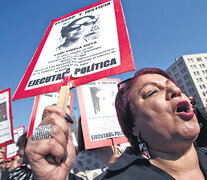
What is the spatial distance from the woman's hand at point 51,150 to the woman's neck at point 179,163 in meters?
0.80

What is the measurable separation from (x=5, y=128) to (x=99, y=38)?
2.72m

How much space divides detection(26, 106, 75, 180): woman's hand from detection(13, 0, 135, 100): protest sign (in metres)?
0.54

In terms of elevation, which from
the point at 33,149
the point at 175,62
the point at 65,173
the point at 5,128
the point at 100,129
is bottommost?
the point at 65,173

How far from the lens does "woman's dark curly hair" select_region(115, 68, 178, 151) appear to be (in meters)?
1.62

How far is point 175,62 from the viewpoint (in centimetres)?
6744

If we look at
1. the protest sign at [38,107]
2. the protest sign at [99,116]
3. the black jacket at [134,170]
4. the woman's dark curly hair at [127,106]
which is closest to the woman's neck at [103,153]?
the protest sign at [99,116]

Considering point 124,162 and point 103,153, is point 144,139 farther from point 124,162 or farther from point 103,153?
point 103,153

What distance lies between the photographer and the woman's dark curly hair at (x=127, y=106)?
1.62 metres

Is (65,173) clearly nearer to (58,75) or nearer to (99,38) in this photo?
(58,75)

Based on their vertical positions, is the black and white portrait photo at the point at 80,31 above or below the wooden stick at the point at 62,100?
above

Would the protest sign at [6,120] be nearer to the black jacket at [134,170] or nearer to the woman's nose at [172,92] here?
the black jacket at [134,170]

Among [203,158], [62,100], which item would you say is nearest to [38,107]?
[62,100]

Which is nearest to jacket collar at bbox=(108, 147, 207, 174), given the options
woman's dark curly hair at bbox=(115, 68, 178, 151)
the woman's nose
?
woman's dark curly hair at bbox=(115, 68, 178, 151)

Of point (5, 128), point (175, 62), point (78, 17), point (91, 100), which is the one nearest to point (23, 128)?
point (5, 128)
